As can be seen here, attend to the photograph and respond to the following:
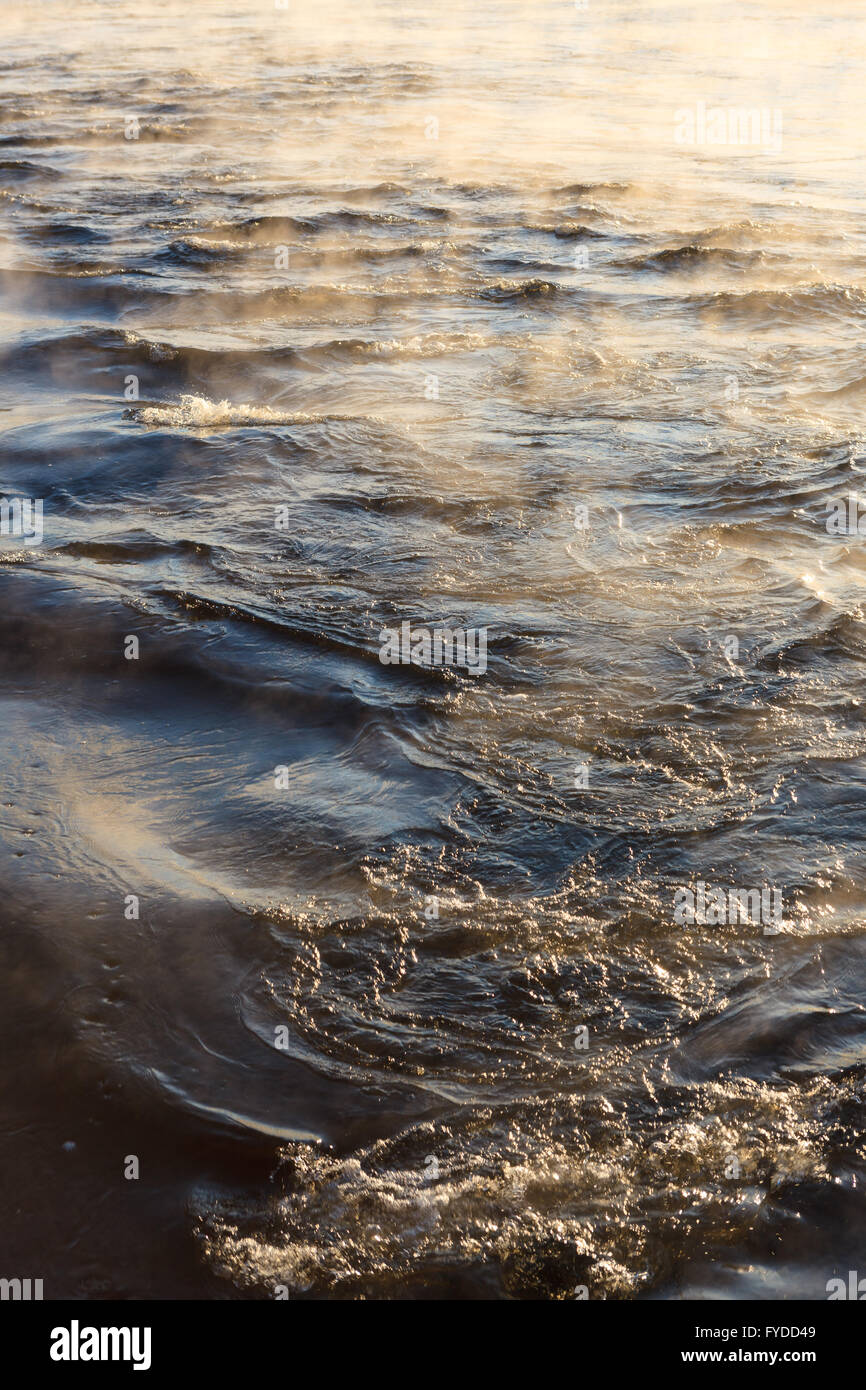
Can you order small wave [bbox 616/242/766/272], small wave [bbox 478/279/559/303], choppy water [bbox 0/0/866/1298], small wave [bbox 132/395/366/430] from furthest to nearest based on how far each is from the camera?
1. small wave [bbox 616/242/766/272]
2. small wave [bbox 478/279/559/303]
3. small wave [bbox 132/395/366/430]
4. choppy water [bbox 0/0/866/1298]

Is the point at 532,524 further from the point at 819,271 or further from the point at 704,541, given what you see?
the point at 819,271

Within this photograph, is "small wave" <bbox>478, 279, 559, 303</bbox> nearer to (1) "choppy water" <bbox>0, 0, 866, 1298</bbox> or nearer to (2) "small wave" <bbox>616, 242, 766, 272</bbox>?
(1) "choppy water" <bbox>0, 0, 866, 1298</bbox>

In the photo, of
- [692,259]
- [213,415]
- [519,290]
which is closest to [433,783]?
[213,415]

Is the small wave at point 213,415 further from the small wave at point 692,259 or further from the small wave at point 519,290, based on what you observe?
the small wave at point 692,259

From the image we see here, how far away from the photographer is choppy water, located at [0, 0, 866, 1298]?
109 inches

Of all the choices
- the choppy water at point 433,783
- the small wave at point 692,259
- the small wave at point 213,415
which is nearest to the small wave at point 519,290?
the choppy water at point 433,783

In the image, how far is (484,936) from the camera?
3.47 metres

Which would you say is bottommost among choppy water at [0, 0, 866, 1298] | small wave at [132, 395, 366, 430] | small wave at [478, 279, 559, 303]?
choppy water at [0, 0, 866, 1298]

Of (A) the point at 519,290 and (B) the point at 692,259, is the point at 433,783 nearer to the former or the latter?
(A) the point at 519,290

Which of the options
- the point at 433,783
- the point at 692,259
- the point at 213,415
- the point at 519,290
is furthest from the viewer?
the point at 692,259

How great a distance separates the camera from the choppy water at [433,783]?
9.10ft

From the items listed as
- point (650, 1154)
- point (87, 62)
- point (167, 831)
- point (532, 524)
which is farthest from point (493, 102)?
point (650, 1154)

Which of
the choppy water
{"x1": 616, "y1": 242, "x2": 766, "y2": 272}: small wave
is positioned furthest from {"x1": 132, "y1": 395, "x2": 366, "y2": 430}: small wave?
{"x1": 616, "y1": 242, "x2": 766, "y2": 272}: small wave

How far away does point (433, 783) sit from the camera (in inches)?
163
